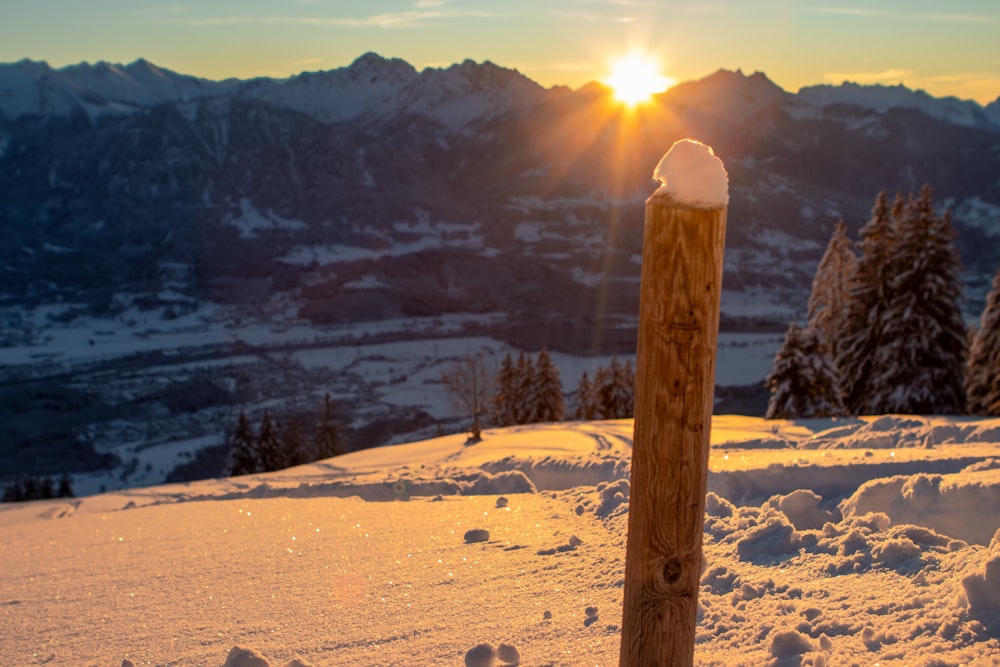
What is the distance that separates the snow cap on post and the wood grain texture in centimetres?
3

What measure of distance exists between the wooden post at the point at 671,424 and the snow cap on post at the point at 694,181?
0.02 m

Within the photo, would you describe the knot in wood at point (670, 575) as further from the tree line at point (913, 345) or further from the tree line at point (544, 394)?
the tree line at point (544, 394)

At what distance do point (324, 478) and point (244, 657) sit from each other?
8025mm

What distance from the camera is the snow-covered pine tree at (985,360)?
64.3 feet

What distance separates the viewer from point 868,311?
22234mm

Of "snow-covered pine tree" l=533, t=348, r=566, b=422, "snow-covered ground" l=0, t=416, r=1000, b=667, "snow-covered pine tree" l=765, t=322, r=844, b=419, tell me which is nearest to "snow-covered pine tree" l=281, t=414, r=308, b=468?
"snow-covered pine tree" l=533, t=348, r=566, b=422

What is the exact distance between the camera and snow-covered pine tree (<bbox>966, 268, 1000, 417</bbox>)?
1959 cm

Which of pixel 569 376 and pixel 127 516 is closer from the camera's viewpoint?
pixel 127 516

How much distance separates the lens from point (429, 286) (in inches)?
5007

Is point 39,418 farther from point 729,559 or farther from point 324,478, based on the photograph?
point 729,559

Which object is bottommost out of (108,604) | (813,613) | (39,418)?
(39,418)

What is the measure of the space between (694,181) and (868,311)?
2265cm

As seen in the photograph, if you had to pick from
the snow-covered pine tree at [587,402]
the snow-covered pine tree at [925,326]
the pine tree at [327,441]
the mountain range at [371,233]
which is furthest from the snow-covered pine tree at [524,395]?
the mountain range at [371,233]

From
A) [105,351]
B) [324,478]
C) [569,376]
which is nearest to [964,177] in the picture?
[569,376]
